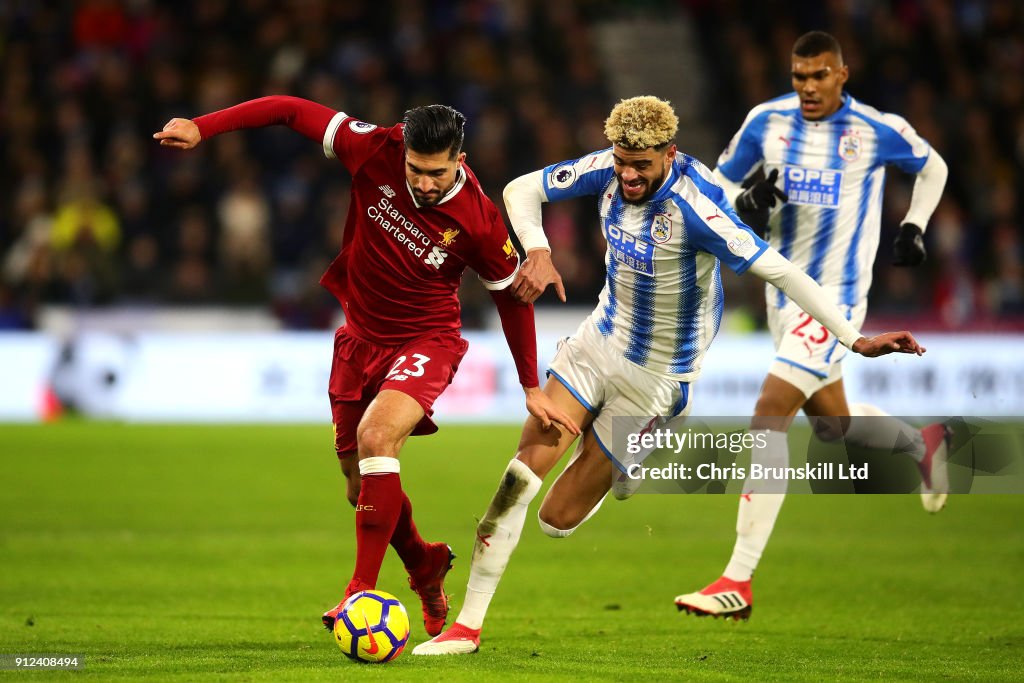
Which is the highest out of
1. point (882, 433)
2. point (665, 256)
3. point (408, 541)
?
point (665, 256)

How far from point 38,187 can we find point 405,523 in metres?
12.0

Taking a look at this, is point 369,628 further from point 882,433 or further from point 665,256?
point 882,433

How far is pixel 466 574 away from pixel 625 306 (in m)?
2.52

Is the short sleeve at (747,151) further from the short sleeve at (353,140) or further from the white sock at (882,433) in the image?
the short sleeve at (353,140)

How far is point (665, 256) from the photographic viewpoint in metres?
6.16

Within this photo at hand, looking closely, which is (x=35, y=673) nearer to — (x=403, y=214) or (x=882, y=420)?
(x=403, y=214)

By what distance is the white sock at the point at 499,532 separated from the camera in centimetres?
593

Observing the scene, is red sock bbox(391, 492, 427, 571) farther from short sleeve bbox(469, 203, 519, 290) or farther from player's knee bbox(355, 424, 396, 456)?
short sleeve bbox(469, 203, 519, 290)

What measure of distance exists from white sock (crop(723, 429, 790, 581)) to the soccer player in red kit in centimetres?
154

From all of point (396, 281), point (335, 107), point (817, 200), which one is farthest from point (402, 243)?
point (335, 107)

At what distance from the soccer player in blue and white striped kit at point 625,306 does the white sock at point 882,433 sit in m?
1.50

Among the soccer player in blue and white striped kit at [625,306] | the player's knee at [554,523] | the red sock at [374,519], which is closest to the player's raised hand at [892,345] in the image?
the soccer player in blue and white striped kit at [625,306]

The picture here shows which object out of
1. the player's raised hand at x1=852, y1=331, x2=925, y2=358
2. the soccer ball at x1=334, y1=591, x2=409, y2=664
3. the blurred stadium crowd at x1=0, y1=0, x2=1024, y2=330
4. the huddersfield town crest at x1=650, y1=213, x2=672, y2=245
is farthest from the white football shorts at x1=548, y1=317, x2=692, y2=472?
the blurred stadium crowd at x1=0, y1=0, x2=1024, y2=330

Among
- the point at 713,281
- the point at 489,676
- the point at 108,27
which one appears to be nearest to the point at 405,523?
the point at 489,676
